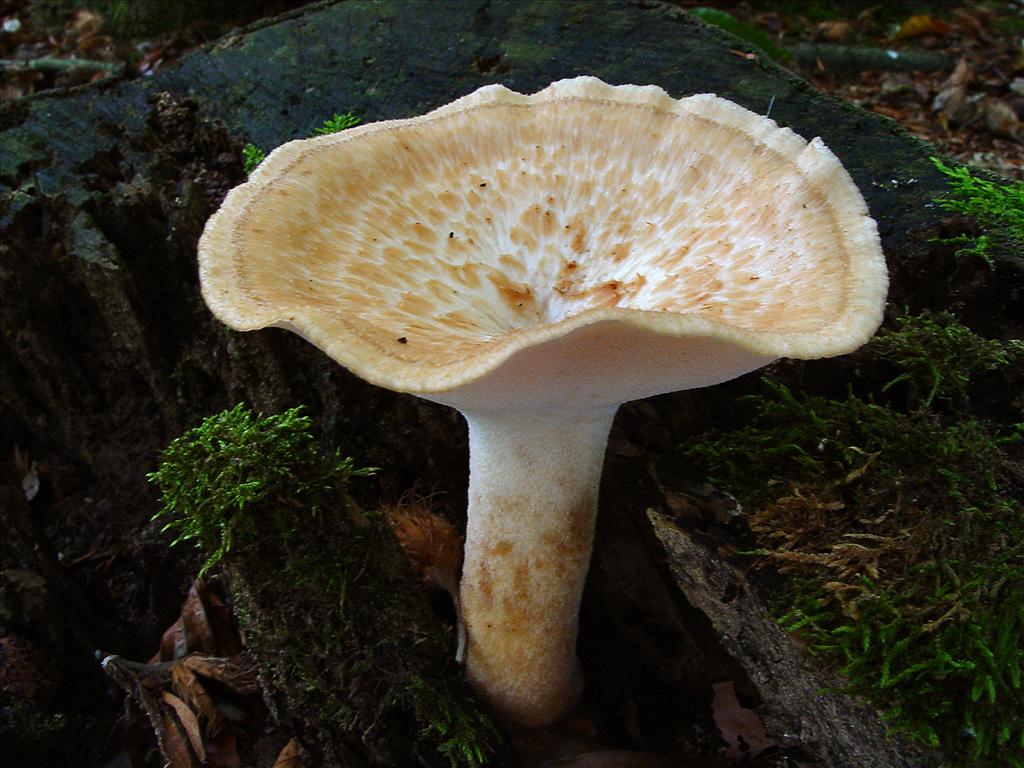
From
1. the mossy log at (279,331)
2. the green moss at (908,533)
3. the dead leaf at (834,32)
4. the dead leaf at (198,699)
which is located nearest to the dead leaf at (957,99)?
the dead leaf at (834,32)

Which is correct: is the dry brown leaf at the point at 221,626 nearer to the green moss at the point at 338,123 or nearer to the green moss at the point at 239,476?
the green moss at the point at 239,476

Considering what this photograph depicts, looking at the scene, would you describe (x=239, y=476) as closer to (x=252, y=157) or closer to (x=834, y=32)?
(x=252, y=157)

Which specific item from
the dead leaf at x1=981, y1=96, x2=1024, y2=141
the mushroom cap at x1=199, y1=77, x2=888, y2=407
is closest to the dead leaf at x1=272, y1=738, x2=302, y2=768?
the mushroom cap at x1=199, y1=77, x2=888, y2=407

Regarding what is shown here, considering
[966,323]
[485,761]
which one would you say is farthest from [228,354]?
[966,323]

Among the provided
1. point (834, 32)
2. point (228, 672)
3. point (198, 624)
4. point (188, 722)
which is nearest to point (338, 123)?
point (198, 624)

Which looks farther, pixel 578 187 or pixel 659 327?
pixel 578 187

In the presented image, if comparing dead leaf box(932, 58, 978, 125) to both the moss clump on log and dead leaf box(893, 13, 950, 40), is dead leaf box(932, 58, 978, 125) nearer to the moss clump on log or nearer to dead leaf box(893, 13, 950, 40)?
dead leaf box(893, 13, 950, 40)

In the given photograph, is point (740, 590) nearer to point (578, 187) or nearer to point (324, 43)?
point (578, 187)
